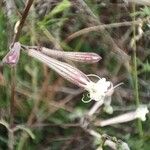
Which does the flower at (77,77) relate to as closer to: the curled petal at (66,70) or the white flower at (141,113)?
the curled petal at (66,70)

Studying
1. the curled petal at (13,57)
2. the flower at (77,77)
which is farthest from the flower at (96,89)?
the curled petal at (13,57)

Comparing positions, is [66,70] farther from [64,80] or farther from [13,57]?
[64,80]

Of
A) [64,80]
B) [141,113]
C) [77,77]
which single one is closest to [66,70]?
[77,77]

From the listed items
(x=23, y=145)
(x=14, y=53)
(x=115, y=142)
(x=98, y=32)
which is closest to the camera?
(x=14, y=53)

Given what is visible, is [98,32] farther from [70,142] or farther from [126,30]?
[70,142]

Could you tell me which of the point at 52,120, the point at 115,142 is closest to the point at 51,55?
the point at 115,142
